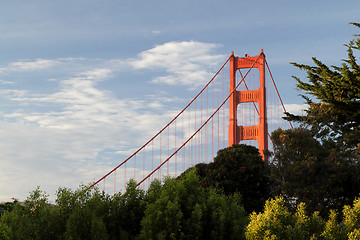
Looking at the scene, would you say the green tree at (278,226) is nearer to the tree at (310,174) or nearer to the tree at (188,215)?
the tree at (188,215)

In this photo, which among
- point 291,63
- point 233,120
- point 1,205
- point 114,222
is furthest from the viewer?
point 233,120

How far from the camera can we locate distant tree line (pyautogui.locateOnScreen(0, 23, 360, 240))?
12.7m

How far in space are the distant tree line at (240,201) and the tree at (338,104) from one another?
9 centimetres

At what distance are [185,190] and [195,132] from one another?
2469cm

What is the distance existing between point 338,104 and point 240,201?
597 inches

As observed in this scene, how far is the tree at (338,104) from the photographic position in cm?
2878

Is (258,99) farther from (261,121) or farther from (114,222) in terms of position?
(114,222)

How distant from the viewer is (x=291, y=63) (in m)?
32.6

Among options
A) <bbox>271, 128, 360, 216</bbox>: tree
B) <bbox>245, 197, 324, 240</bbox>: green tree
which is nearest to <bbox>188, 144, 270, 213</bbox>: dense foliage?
<bbox>271, 128, 360, 216</bbox>: tree

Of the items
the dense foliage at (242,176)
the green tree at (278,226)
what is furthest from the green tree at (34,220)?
the dense foliage at (242,176)

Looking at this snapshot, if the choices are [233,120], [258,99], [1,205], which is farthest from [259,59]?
[1,205]

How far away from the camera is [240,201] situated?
17.8 metres

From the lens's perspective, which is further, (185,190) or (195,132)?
(195,132)

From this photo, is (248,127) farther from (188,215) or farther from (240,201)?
(188,215)
